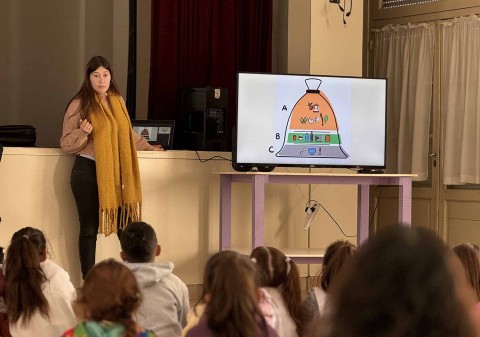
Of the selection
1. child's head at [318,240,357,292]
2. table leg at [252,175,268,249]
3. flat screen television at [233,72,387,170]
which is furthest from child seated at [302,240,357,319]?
flat screen television at [233,72,387,170]

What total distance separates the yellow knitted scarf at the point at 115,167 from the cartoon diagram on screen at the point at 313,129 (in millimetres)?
964

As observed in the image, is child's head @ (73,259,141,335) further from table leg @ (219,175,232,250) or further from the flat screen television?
table leg @ (219,175,232,250)

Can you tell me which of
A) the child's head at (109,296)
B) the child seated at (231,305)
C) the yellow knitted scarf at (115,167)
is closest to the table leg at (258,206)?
the yellow knitted scarf at (115,167)

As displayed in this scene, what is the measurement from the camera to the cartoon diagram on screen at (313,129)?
5340 millimetres

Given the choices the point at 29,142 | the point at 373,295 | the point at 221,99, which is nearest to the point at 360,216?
the point at 221,99

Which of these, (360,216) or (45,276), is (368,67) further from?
(45,276)

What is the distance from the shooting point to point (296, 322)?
2650 millimetres

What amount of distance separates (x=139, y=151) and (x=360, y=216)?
157 cm

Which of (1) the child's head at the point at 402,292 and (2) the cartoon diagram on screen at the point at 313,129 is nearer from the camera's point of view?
(1) the child's head at the point at 402,292

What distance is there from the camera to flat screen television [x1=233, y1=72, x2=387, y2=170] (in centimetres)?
526

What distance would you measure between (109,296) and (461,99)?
4835 millimetres

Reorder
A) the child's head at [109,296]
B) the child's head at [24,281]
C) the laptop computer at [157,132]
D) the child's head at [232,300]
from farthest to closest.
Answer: the laptop computer at [157,132]
the child's head at [24,281]
the child's head at [109,296]
the child's head at [232,300]

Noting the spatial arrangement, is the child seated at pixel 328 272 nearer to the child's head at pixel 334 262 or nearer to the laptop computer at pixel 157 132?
the child's head at pixel 334 262

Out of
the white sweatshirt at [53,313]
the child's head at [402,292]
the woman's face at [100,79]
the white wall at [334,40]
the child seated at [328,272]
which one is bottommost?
the white sweatshirt at [53,313]
